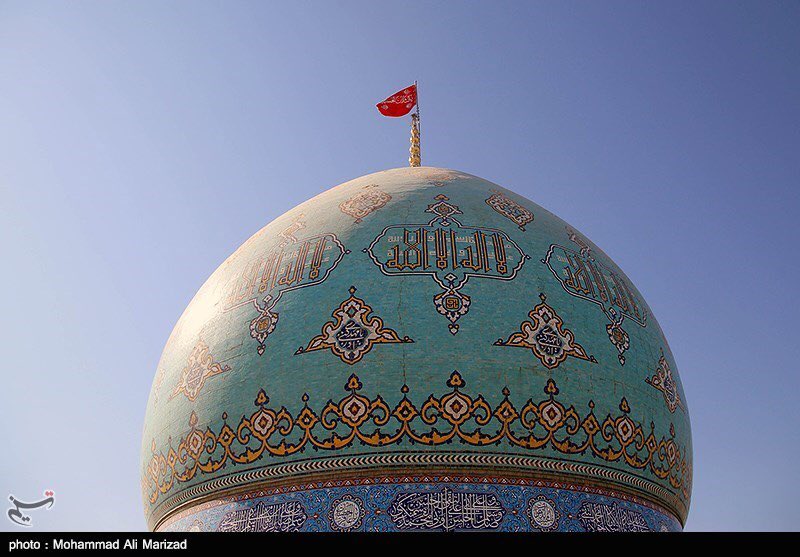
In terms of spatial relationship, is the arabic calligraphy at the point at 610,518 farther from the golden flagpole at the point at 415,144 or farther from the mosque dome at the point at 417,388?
the golden flagpole at the point at 415,144

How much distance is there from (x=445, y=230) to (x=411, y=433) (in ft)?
6.49

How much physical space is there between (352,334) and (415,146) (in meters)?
3.70

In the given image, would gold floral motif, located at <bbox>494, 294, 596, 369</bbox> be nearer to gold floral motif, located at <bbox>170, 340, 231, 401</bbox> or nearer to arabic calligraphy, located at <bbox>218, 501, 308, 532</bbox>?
arabic calligraphy, located at <bbox>218, 501, 308, 532</bbox>

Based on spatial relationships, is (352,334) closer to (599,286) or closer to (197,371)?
(197,371)

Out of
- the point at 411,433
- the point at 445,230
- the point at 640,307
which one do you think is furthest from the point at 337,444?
the point at 640,307

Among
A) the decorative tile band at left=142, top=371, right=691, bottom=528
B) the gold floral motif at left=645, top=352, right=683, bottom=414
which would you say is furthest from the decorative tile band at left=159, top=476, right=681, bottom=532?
the gold floral motif at left=645, top=352, right=683, bottom=414

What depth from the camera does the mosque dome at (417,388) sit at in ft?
22.5

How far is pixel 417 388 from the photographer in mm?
6973

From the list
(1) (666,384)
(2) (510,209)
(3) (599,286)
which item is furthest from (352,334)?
(1) (666,384)

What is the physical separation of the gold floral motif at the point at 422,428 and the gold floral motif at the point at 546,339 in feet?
0.85

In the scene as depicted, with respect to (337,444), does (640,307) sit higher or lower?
higher

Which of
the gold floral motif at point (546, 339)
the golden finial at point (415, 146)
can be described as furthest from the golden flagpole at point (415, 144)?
the gold floral motif at point (546, 339)
